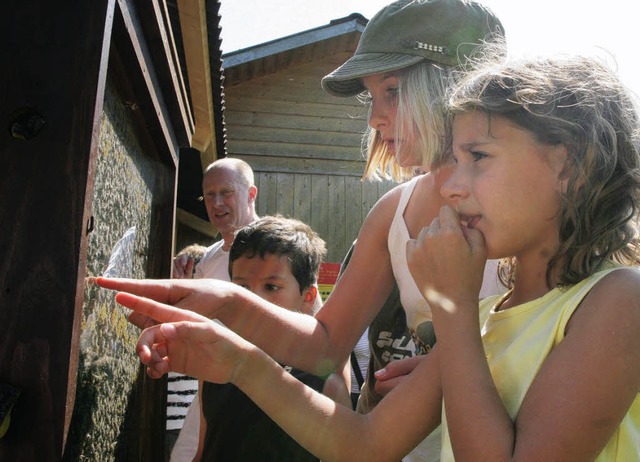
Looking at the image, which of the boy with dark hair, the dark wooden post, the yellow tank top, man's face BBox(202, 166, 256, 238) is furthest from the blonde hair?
man's face BBox(202, 166, 256, 238)

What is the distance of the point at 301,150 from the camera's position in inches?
405

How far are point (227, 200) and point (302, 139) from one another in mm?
5639

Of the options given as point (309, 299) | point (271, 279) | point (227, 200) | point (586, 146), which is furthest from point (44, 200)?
point (227, 200)

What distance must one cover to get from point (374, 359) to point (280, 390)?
32.0 inches

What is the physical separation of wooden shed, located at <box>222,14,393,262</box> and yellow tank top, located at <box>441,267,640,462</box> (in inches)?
331

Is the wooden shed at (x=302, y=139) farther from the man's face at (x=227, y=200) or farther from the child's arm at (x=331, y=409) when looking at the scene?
the child's arm at (x=331, y=409)

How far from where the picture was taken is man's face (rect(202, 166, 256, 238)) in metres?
4.80

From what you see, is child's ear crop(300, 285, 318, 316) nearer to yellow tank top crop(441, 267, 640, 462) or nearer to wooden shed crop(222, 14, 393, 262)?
yellow tank top crop(441, 267, 640, 462)

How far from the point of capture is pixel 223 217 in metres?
4.81

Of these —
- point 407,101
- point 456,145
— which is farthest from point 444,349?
point 407,101

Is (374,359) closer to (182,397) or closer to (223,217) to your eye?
(182,397)

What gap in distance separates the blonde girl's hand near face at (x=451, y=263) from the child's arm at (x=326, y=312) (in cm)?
69

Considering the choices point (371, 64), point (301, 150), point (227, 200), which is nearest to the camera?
point (371, 64)

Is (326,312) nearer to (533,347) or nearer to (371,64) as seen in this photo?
(371,64)
